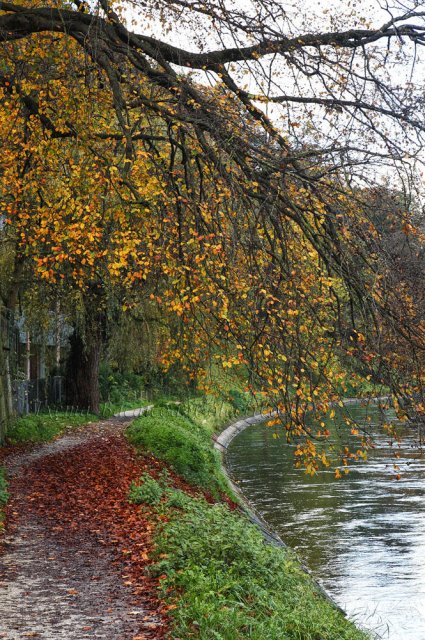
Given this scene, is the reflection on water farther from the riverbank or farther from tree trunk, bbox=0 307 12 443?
tree trunk, bbox=0 307 12 443

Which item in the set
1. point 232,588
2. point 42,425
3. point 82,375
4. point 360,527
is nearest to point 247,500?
point 360,527

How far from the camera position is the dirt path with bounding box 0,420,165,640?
8367mm

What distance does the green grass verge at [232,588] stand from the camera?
27.0 feet

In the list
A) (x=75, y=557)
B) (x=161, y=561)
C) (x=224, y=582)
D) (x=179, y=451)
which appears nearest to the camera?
(x=224, y=582)

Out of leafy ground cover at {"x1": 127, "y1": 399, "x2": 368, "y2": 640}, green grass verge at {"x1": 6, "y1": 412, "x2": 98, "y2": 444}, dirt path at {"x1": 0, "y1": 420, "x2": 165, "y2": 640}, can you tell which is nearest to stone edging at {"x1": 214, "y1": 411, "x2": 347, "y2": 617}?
leafy ground cover at {"x1": 127, "y1": 399, "x2": 368, "y2": 640}

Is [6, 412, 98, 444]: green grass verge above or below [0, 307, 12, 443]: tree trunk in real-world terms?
below

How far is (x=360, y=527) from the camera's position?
19.6 metres

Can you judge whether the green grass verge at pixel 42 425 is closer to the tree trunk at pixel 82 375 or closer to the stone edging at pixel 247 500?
the tree trunk at pixel 82 375

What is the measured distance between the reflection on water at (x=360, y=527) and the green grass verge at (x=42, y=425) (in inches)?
190

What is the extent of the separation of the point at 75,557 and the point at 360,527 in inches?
378

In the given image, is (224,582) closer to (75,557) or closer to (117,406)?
(75,557)

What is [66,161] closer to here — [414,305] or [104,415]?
[414,305]

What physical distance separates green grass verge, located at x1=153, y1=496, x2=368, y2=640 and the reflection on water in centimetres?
170

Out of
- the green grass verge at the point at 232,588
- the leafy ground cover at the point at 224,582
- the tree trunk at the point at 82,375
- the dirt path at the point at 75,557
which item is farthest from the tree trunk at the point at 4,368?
the green grass verge at the point at 232,588
